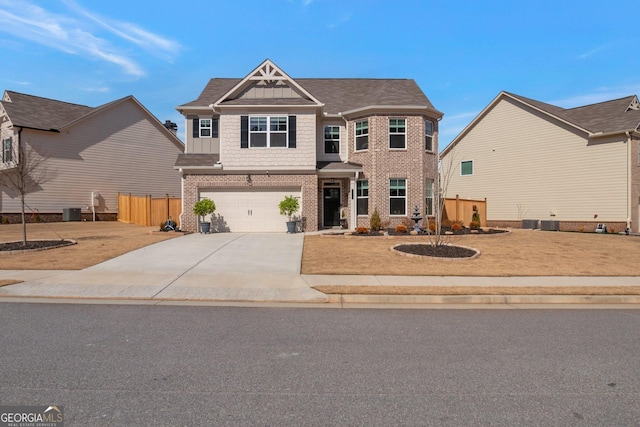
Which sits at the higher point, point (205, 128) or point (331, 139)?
point (205, 128)

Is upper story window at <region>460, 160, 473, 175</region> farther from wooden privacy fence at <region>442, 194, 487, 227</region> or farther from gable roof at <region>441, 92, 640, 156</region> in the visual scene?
wooden privacy fence at <region>442, 194, 487, 227</region>

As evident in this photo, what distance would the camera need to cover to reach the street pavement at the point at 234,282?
801cm

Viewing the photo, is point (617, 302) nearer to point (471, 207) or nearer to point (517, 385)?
point (517, 385)

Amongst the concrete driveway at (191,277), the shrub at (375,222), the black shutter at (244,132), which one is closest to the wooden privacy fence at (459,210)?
the shrub at (375,222)

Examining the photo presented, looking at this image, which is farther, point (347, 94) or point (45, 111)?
point (45, 111)

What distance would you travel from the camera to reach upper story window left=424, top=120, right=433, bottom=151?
68.7 feet

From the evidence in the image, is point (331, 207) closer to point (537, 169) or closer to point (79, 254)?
point (79, 254)

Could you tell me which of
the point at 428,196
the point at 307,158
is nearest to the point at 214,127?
the point at 307,158

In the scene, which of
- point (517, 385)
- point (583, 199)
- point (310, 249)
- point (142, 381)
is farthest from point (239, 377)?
point (583, 199)

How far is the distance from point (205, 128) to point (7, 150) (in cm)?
1490

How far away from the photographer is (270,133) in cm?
1988

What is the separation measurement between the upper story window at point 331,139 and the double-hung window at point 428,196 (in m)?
5.18

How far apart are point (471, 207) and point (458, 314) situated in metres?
18.3

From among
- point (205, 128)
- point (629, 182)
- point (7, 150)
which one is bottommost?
point (629, 182)
